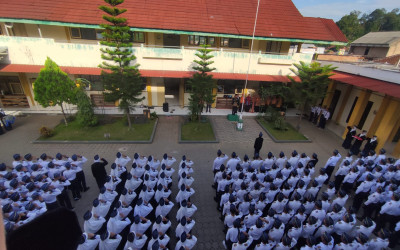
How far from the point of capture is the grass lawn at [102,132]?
1223cm

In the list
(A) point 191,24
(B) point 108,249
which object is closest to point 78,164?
(B) point 108,249

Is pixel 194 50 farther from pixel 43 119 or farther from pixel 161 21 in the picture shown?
pixel 43 119

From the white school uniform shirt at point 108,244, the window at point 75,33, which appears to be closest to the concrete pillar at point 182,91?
the window at point 75,33

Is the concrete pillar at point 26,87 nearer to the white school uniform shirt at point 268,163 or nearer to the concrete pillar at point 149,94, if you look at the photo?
the concrete pillar at point 149,94

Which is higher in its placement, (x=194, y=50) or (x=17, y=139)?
(x=194, y=50)

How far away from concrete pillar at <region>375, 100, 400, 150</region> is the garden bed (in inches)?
363

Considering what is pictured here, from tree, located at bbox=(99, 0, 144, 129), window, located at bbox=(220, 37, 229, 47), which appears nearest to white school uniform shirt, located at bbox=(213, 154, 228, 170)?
tree, located at bbox=(99, 0, 144, 129)

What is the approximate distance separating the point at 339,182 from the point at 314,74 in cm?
683

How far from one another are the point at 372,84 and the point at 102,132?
52.3 ft

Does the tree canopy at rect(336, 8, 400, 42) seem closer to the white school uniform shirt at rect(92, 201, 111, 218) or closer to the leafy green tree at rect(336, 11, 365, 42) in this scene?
the leafy green tree at rect(336, 11, 365, 42)

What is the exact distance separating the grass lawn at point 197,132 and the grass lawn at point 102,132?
2.20 m

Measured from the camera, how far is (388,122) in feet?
37.5

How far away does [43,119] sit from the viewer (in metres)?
14.5

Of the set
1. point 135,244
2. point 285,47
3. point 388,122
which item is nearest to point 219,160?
point 135,244
